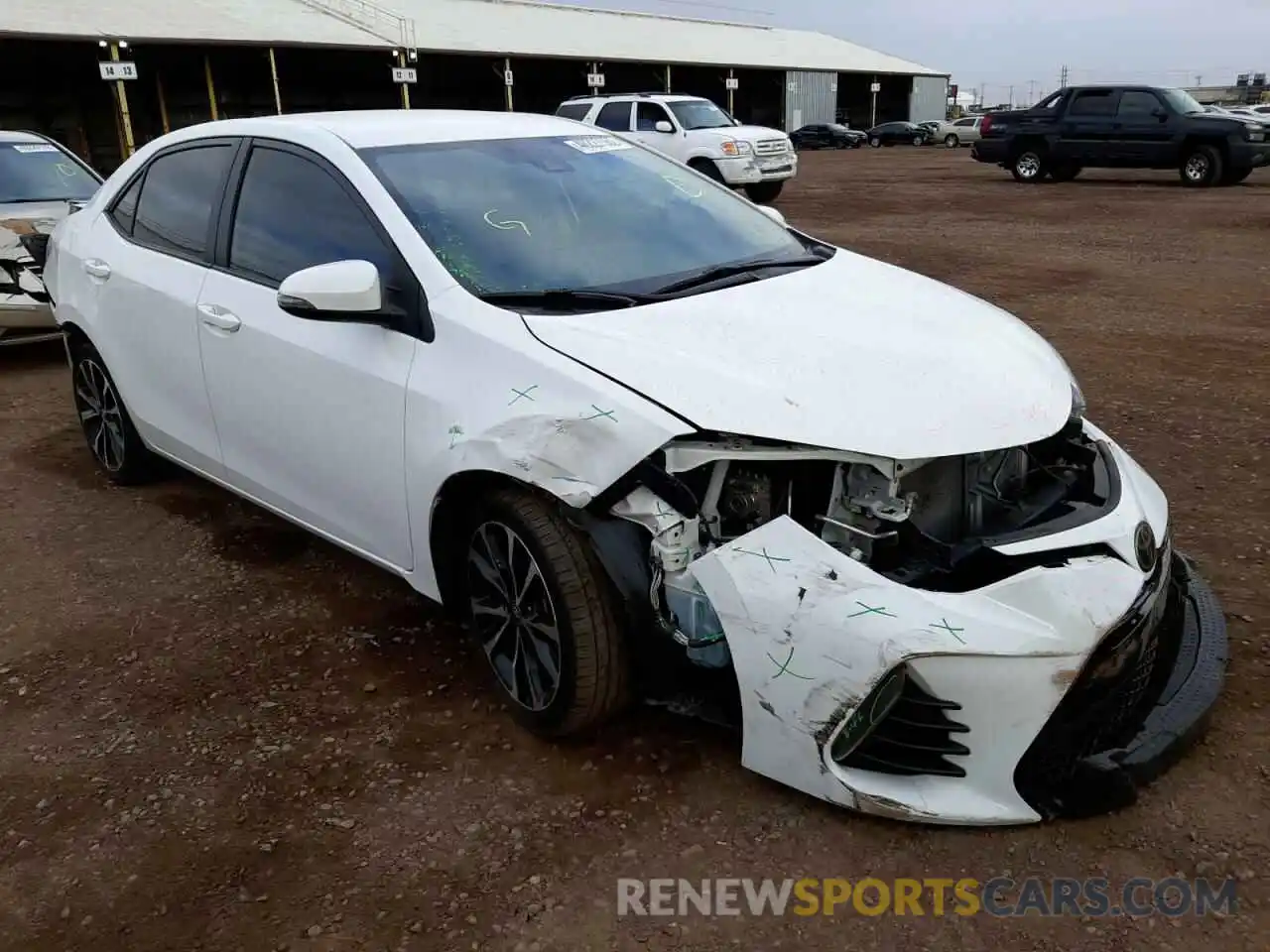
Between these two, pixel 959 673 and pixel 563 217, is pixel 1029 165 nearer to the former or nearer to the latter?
pixel 563 217

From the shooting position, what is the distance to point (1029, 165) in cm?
1959

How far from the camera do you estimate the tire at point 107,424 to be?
15.2 feet

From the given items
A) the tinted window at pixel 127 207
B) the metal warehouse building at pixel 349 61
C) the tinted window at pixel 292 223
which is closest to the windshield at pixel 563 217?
the tinted window at pixel 292 223

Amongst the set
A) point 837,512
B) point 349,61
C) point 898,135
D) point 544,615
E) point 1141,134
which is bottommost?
point 898,135

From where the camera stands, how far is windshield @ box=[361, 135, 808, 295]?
2986 millimetres

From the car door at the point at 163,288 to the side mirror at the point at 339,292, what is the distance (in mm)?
1062

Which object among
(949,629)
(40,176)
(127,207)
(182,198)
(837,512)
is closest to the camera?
(949,629)

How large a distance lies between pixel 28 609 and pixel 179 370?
40.5 inches

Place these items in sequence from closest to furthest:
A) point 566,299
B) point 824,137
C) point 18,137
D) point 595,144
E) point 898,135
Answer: point 566,299, point 595,144, point 18,137, point 824,137, point 898,135

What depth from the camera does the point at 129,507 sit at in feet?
15.4

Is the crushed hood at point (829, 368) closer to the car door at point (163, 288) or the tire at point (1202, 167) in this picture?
the car door at point (163, 288)

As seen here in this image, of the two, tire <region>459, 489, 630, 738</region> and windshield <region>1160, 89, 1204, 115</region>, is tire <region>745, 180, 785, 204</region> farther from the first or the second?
tire <region>459, 489, 630, 738</region>

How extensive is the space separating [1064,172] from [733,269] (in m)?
18.9

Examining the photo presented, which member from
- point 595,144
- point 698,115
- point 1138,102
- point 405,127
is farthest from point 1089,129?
point 405,127
